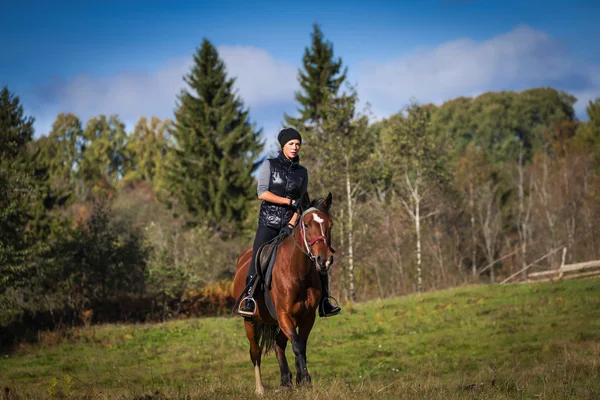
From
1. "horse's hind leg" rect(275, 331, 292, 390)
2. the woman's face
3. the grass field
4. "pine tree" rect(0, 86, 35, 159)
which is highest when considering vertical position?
"pine tree" rect(0, 86, 35, 159)

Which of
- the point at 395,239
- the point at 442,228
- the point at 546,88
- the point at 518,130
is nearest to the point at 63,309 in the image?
the point at 395,239

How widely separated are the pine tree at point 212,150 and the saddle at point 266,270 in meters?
41.7

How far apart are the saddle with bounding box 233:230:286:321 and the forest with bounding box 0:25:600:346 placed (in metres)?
17.9

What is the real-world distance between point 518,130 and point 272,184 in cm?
7874

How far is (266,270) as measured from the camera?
30.0 ft

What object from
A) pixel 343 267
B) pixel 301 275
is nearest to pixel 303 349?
pixel 301 275

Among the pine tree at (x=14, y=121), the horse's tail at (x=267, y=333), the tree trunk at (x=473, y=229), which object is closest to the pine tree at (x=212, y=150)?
the pine tree at (x=14, y=121)

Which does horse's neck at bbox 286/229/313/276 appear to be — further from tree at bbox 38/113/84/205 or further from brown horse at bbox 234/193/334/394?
tree at bbox 38/113/84/205

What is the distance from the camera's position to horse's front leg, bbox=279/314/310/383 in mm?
8141

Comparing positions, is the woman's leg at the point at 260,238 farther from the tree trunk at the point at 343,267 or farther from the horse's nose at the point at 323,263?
the tree trunk at the point at 343,267

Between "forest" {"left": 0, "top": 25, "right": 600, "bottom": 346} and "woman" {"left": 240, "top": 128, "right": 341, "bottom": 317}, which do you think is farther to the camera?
"forest" {"left": 0, "top": 25, "right": 600, "bottom": 346}

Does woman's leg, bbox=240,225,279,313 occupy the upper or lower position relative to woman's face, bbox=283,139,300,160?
lower

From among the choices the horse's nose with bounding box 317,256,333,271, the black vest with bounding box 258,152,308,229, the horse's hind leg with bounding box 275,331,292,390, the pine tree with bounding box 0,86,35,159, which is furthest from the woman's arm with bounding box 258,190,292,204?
the pine tree with bounding box 0,86,35,159

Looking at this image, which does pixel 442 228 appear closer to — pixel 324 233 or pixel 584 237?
pixel 584 237
